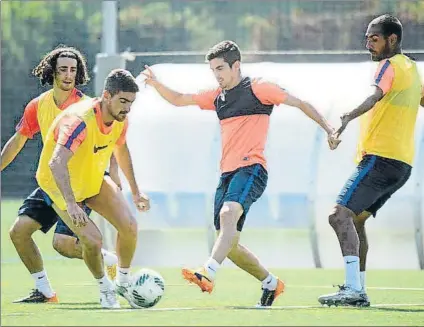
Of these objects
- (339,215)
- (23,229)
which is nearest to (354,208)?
(339,215)

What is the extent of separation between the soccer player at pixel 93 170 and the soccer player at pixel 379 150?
1471 millimetres

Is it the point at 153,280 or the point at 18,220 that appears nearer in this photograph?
the point at 153,280

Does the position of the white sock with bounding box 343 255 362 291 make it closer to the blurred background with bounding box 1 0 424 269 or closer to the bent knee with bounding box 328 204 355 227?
the bent knee with bounding box 328 204 355 227

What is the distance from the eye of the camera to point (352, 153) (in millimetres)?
13680

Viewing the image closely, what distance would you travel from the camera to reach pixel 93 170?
9398 mm

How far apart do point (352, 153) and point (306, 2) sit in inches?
631

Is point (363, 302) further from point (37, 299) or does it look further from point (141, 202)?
point (37, 299)

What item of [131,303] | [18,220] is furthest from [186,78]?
[131,303]

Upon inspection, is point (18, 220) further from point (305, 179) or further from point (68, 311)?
point (305, 179)

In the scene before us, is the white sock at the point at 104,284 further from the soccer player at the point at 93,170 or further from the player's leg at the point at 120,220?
the player's leg at the point at 120,220

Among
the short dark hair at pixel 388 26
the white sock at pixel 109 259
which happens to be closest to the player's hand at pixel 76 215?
the white sock at pixel 109 259

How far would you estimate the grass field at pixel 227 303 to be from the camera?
8.22 meters

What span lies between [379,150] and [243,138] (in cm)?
97

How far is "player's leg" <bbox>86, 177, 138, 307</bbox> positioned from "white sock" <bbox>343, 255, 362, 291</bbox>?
153 centimetres
